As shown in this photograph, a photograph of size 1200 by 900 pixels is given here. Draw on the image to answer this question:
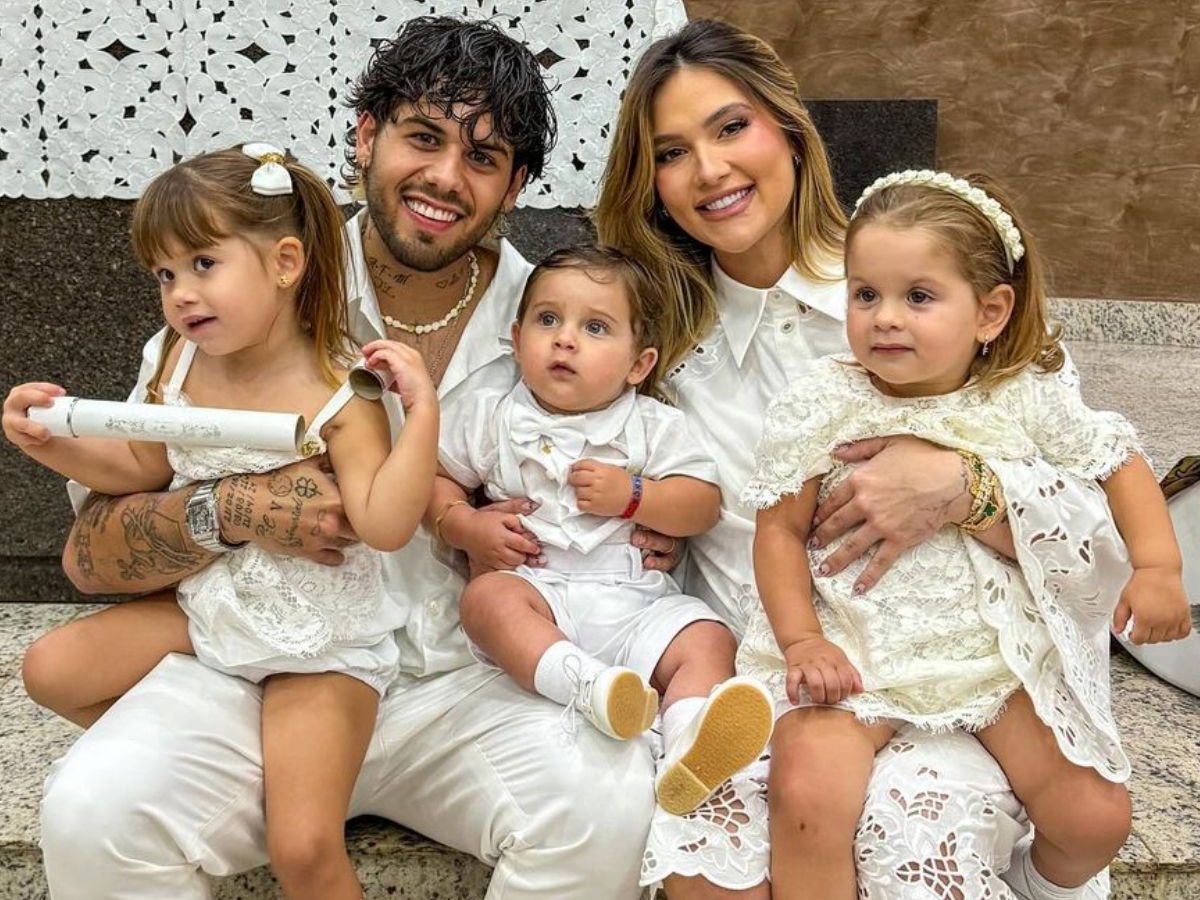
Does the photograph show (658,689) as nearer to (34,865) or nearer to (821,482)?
(821,482)

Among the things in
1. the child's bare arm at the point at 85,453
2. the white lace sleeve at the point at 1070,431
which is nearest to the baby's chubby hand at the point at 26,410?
the child's bare arm at the point at 85,453

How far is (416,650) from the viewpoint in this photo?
1881mm

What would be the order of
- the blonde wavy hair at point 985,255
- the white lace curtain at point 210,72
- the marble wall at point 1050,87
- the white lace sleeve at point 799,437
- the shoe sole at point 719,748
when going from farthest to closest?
the marble wall at point 1050,87 → the white lace curtain at point 210,72 → the white lace sleeve at point 799,437 → the blonde wavy hair at point 985,255 → the shoe sole at point 719,748

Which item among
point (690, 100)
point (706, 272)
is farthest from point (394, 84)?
point (706, 272)

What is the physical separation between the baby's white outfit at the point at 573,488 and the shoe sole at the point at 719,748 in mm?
314

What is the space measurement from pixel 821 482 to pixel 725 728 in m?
0.42

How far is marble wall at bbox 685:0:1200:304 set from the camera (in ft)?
15.7

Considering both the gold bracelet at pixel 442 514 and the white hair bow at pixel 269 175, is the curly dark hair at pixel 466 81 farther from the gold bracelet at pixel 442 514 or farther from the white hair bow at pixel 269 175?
the gold bracelet at pixel 442 514

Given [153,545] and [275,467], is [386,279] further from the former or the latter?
[153,545]

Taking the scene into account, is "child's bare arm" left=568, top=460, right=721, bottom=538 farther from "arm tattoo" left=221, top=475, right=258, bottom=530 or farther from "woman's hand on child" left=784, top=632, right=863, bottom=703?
"arm tattoo" left=221, top=475, right=258, bottom=530

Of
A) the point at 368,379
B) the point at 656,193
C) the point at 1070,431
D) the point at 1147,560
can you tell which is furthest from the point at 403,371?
the point at 1147,560

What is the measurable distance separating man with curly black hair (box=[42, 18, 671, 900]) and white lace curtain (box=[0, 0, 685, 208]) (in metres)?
0.28

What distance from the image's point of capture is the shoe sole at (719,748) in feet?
4.87

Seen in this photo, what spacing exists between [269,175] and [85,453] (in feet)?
1.55
